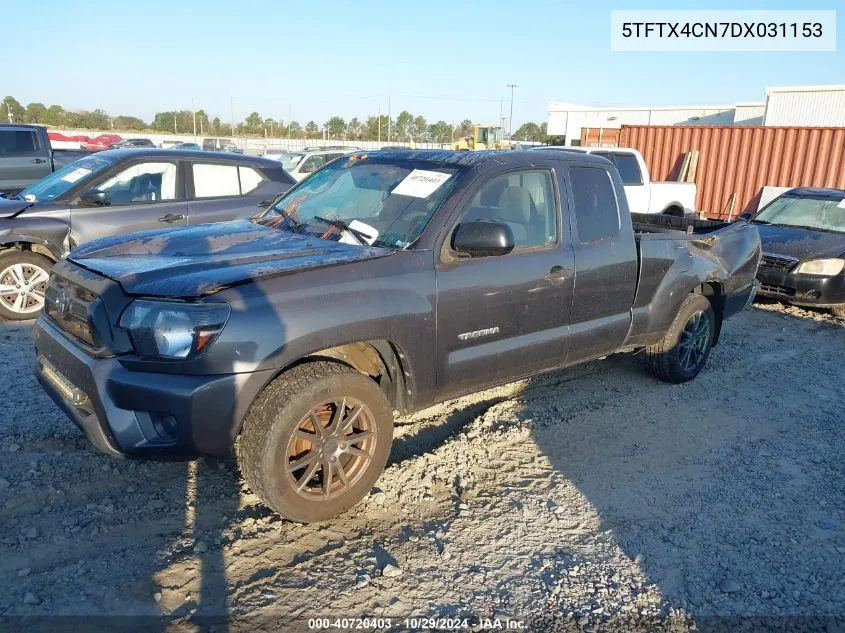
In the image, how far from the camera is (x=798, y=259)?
7.93 metres

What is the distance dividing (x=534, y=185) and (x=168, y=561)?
9.83 ft

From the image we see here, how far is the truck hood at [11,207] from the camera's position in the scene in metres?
6.33

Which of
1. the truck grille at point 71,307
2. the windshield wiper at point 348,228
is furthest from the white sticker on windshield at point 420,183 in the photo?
the truck grille at point 71,307

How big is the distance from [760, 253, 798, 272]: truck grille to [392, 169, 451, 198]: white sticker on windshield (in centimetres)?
584

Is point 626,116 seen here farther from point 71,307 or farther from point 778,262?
point 71,307

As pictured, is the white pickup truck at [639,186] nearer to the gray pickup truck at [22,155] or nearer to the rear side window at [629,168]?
the rear side window at [629,168]

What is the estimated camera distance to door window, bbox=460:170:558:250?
156 inches

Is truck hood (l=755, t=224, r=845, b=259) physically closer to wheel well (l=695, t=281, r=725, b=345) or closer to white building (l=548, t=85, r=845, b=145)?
wheel well (l=695, t=281, r=725, b=345)

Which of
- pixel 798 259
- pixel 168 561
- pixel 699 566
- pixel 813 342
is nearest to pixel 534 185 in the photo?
pixel 699 566

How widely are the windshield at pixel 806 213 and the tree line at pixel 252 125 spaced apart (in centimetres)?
4977

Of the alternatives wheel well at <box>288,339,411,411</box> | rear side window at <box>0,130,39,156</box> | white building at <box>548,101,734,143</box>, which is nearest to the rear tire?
wheel well at <box>288,339,411,411</box>

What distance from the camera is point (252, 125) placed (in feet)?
231

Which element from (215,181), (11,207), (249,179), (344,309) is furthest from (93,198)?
(344,309)

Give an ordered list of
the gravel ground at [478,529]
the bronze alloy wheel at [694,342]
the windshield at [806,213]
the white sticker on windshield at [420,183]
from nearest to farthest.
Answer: the gravel ground at [478,529] < the white sticker on windshield at [420,183] < the bronze alloy wheel at [694,342] < the windshield at [806,213]
